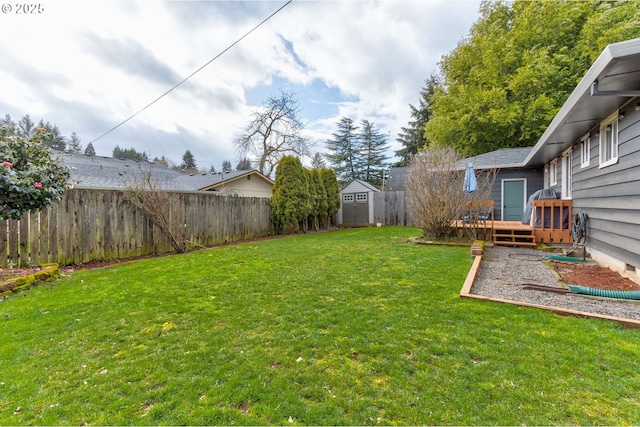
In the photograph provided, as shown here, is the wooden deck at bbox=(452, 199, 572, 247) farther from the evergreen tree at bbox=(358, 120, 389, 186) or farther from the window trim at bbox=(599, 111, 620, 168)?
the evergreen tree at bbox=(358, 120, 389, 186)

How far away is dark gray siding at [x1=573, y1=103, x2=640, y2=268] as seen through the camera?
3.98 m

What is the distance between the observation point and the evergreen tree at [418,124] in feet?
99.3

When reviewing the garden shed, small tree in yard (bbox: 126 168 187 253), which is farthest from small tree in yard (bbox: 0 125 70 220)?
the garden shed

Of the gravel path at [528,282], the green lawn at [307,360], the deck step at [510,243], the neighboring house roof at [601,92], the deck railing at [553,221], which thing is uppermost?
the neighboring house roof at [601,92]

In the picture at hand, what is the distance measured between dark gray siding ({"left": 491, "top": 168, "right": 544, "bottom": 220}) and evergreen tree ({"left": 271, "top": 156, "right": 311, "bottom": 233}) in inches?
301

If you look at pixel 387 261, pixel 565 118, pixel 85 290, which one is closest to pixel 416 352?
pixel 387 261

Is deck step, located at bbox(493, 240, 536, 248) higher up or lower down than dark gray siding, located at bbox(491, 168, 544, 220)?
lower down

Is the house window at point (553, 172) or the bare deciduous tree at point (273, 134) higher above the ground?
the bare deciduous tree at point (273, 134)

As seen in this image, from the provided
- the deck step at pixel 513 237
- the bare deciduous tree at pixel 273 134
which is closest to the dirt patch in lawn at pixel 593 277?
the deck step at pixel 513 237

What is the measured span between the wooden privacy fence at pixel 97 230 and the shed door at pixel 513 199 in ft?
35.5

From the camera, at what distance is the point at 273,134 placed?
22000 millimetres

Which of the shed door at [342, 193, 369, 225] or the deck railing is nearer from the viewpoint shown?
the deck railing

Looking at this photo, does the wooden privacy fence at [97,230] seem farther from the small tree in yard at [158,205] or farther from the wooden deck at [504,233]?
Result: the wooden deck at [504,233]

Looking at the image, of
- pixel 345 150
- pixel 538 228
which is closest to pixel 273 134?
pixel 345 150
